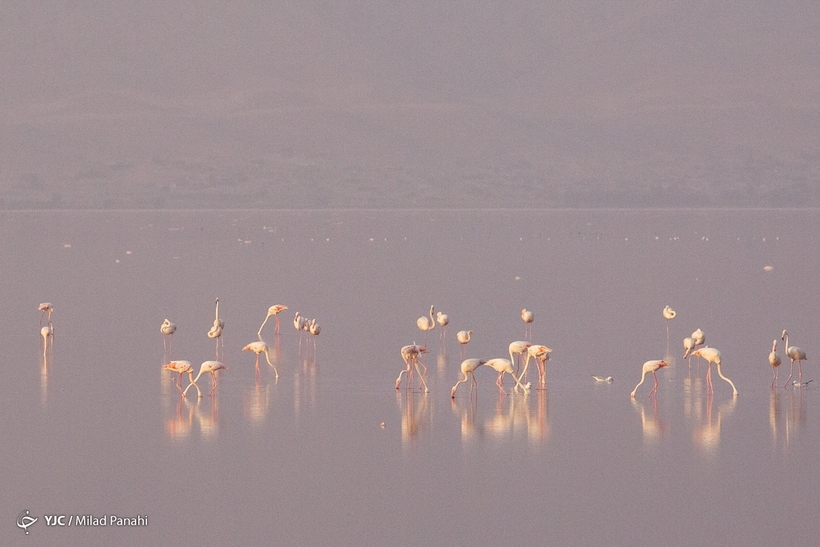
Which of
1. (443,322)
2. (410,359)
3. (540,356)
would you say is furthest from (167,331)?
(540,356)

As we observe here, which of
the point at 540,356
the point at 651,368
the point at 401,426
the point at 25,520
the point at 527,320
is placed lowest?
the point at 25,520

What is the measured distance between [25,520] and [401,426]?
390 cm

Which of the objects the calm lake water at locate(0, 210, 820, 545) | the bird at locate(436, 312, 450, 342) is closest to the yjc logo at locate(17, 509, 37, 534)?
the calm lake water at locate(0, 210, 820, 545)

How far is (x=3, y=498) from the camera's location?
10.6m

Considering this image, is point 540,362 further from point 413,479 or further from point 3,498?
point 3,498

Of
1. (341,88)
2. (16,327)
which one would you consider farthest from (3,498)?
(341,88)

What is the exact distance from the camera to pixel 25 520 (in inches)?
398

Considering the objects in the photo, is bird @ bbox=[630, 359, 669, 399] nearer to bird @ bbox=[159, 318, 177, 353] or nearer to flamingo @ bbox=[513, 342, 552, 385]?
flamingo @ bbox=[513, 342, 552, 385]

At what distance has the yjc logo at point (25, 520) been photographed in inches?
394

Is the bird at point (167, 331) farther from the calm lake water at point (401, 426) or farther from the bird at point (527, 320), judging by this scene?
the bird at point (527, 320)

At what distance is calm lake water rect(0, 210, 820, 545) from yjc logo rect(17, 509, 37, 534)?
2.4 inches

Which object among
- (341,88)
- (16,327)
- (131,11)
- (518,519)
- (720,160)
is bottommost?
(518,519)

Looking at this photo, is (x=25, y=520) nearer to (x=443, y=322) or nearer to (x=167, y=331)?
(x=167, y=331)

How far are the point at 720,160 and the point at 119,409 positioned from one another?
11209 cm
